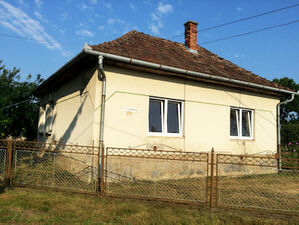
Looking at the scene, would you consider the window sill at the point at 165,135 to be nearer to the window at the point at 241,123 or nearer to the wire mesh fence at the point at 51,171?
the wire mesh fence at the point at 51,171

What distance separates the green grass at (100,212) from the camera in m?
3.73

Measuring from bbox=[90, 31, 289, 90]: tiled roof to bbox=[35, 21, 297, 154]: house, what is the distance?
4 centimetres

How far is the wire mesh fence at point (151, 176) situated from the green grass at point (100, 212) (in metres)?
0.35

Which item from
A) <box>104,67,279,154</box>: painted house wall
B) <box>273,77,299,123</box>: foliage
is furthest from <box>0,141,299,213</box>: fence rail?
<box>273,77,299,123</box>: foliage

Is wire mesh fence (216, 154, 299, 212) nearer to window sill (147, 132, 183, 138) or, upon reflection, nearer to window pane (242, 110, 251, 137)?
window pane (242, 110, 251, 137)

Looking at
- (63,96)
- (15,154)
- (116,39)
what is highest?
(116,39)

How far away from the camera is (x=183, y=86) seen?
768 centimetres

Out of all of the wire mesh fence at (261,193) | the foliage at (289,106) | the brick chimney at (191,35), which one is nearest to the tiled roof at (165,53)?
the brick chimney at (191,35)

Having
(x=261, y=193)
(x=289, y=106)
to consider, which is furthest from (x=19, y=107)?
(x=289, y=106)

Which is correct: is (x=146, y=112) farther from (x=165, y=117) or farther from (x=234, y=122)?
(x=234, y=122)

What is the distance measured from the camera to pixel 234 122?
8.80 metres

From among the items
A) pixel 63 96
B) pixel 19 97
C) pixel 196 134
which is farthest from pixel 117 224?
pixel 19 97

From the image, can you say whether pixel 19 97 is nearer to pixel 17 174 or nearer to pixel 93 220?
pixel 17 174

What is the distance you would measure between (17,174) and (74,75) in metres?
3.64
